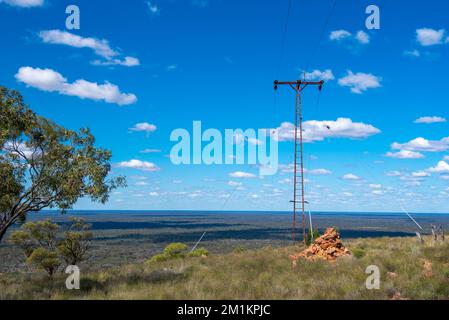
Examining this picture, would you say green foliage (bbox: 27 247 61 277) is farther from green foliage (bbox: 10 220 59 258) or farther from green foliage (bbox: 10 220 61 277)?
green foliage (bbox: 10 220 59 258)

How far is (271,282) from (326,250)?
887cm

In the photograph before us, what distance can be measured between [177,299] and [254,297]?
10.1ft

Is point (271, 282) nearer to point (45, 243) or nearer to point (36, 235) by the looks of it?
point (36, 235)

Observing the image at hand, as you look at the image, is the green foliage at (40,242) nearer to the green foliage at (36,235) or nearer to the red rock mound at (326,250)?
the green foliage at (36,235)

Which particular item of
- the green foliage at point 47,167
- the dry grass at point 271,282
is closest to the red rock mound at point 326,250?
the dry grass at point 271,282

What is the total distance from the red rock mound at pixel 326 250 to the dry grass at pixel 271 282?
144cm

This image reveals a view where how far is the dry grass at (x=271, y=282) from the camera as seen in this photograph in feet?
55.8

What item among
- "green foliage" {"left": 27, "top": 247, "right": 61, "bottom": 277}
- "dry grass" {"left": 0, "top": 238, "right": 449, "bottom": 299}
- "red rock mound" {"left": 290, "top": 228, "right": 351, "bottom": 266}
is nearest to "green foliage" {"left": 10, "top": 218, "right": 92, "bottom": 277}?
"green foliage" {"left": 27, "top": 247, "right": 61, "bottom": 277}

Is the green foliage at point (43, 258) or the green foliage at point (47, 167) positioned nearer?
the green foliage at point (47, 167)

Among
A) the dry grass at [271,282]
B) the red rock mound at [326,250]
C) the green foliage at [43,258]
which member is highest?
the red rock mound at [326,250]

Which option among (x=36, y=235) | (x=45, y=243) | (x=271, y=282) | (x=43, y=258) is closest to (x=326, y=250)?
(x=271, y=282)
